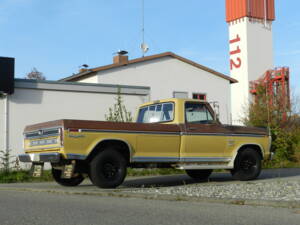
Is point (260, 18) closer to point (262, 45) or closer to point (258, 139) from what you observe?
point (262, 45)

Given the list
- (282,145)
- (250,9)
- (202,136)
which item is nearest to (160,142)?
(202,136)

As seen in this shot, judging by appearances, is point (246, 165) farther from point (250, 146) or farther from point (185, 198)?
point (185, 198)

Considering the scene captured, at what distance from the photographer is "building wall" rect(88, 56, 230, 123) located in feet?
84.6

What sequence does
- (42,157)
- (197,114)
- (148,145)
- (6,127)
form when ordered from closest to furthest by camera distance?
(42,157)
(148,145)
(197,114)
(6,127)

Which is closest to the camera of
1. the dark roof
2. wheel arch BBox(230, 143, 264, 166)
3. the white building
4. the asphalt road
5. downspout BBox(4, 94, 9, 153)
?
the asphalt road

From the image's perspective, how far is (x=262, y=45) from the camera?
51875mm

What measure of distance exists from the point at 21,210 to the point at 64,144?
2.92 metres

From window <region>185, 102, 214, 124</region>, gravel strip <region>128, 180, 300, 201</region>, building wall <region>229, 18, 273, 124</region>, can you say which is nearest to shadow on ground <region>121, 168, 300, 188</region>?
window <region>185, 102, 214, 124</region>

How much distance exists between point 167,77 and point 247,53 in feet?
84.9

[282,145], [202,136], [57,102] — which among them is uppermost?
[57,102]

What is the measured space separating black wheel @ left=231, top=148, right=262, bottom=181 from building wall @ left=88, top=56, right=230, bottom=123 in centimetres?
1295

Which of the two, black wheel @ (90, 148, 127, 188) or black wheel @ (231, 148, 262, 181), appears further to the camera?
black wheel @ (231, 148, 262, 181)

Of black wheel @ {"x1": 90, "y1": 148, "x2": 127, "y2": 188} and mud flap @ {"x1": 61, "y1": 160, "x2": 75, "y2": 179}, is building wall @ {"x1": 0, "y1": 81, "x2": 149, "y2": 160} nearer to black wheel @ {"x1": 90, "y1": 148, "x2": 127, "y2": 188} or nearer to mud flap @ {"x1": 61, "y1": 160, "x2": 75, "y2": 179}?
mud flap @ {"x1": 61, "y1": 160, "x2": 75, "y2": 179}

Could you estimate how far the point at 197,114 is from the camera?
477 inches
